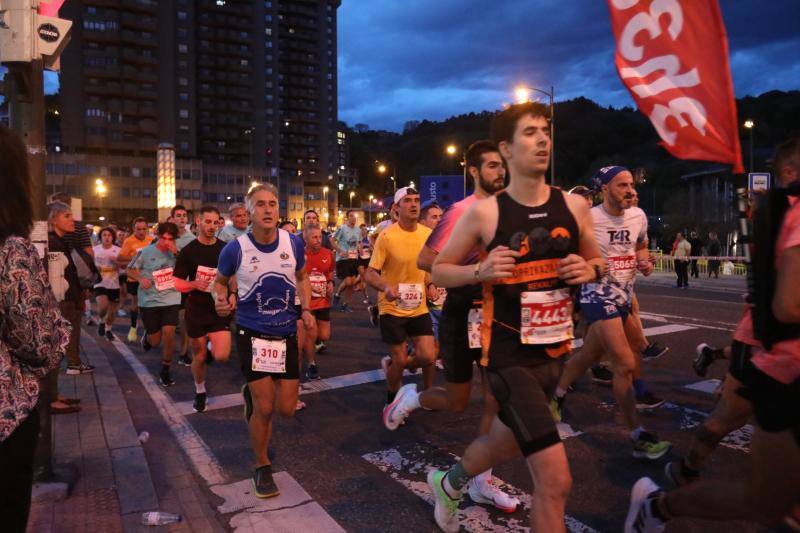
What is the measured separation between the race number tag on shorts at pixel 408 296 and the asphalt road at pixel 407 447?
1059 mm

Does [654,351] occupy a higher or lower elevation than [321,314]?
lower

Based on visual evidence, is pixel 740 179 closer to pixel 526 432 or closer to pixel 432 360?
pixel 526 432

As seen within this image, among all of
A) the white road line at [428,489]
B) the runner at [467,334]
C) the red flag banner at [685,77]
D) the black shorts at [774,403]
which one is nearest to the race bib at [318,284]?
the white road line at [428,489]

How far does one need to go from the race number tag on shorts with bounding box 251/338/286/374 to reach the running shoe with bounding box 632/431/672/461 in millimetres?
2625

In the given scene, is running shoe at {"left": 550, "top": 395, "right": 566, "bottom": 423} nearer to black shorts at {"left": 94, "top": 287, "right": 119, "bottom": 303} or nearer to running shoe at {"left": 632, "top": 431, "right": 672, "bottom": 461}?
running shoe at {"left": 632, "top": 431, "right": 672, "bottom": 461}

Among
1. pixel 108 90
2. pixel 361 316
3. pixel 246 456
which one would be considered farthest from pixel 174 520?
pixel 108 90

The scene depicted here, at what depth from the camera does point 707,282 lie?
20.8 m

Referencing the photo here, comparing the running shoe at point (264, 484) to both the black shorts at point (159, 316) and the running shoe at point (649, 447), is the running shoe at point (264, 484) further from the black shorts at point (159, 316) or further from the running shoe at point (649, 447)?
the black shorts at point (159, 316)

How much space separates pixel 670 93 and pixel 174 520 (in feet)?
11.8

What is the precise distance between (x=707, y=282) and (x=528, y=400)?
20280mm

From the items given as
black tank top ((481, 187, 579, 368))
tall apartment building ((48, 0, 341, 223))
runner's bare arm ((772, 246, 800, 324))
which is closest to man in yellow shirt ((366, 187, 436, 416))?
black tank top ((481, 187, 579, 368))

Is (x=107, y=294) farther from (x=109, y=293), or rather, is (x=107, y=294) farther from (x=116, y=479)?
(x=116, y=479)

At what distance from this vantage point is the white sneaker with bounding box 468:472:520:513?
3898 millimetres

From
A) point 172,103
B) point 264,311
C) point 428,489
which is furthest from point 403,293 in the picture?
point 172,103
